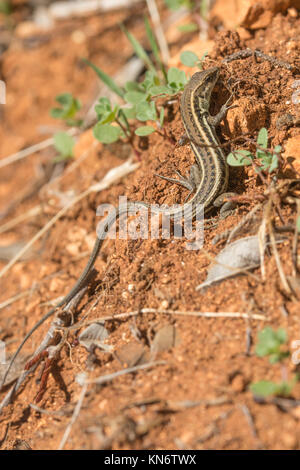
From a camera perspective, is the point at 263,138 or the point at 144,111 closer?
the point at 263,138

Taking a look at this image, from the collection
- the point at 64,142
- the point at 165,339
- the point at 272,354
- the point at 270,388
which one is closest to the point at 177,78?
the point at 64,142

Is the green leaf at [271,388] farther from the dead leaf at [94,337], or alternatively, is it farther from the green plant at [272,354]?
the dead leaf at [94,337]

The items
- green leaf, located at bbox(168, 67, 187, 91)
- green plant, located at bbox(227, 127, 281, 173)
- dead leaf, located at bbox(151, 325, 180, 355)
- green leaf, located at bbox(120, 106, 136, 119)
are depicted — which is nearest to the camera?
dead leaf, located at bbox(151, 325, 180, 355)

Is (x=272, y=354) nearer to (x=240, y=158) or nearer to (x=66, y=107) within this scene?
(x=240, y=158)

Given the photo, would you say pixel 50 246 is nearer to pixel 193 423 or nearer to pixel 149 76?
pixel 149 76

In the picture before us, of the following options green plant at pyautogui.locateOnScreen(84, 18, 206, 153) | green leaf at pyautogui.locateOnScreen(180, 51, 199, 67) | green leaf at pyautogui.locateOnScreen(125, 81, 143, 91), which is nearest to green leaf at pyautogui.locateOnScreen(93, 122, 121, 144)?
green plant at pyautogui.locateOnScreen(84, 18, 206, 153)

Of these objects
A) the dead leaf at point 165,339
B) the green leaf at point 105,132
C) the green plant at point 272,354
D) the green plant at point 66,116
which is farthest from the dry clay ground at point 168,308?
the green leaf at point 105,132

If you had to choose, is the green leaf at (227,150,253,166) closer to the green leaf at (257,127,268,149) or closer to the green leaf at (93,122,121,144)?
the green leaf at (257,127,268,149)
